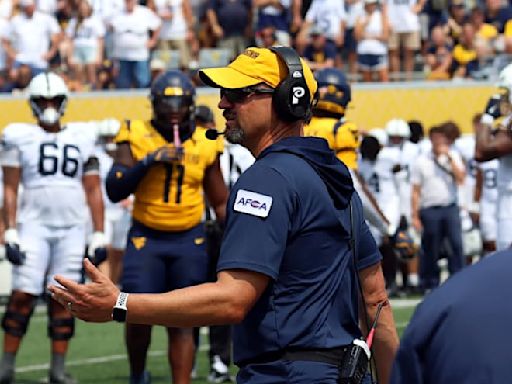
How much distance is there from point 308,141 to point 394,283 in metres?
12.1

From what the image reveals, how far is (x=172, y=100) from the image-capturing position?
902 cm

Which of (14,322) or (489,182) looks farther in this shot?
(489,182)

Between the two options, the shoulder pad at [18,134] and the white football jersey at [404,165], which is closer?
the shoulder pad at [18,134]

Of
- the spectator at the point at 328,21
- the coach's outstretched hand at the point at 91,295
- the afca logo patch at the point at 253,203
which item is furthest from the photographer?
the spectator at the point at 328,21

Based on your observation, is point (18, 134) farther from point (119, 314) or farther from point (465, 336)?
point (465, 336)

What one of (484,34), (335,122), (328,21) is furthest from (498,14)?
(335,122)

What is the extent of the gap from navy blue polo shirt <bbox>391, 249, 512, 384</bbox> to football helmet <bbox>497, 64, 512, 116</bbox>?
6087 millimetres

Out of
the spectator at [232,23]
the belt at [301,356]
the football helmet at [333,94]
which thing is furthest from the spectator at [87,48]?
the belt at [301,356]

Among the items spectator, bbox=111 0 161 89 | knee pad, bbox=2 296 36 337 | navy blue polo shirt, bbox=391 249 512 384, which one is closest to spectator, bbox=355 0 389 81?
spectator, bbox=111 0 161 89

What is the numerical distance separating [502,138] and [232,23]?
42.1 ft

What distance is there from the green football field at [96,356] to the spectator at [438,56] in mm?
7665

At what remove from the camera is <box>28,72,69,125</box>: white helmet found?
10.2 meters

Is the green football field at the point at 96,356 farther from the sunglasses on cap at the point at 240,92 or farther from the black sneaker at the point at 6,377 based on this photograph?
the sunglasses on cap at the point at 240,92

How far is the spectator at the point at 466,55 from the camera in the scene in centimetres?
2116
